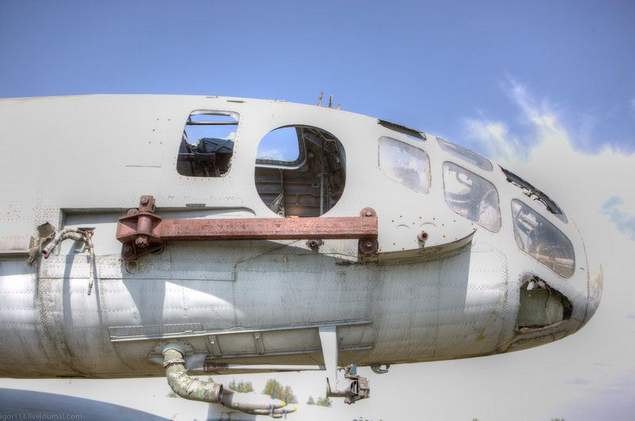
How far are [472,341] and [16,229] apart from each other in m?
5.22

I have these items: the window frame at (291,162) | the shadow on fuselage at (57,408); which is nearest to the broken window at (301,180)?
the window frame at (291,162)

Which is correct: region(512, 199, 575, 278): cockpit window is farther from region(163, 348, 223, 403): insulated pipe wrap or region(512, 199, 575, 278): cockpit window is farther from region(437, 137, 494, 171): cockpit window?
region(163, 348, 223, 403): insulated pipe wrap

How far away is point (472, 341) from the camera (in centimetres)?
593

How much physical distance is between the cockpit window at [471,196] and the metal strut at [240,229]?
3.91 feet

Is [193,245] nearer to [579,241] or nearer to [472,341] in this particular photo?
[472,341]

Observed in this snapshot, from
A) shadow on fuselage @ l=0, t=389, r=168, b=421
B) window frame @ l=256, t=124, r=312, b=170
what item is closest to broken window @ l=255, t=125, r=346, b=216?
window frame @ l=256, t=124, r=312, b=170

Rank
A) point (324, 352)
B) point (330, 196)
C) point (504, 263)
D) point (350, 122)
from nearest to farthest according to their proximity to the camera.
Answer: point (324, 352), point (504, 263), point (350, 122), point (330, 196)

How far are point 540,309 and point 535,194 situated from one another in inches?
57.9

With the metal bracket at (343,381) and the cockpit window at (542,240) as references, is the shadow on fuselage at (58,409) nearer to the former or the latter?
the metal bracket at (343,381)

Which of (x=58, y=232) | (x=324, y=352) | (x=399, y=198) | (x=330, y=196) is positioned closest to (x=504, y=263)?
(x=399, y=198)

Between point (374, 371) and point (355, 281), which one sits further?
point (374, 371)

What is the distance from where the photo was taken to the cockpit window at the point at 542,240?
5.87 m

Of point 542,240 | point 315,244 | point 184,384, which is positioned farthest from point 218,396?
point 542,240

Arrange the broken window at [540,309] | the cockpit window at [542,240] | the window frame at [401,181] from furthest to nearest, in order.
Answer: the broken window at [540,309]
the cockpit window at [542,240]
the window frame at [401,181]
